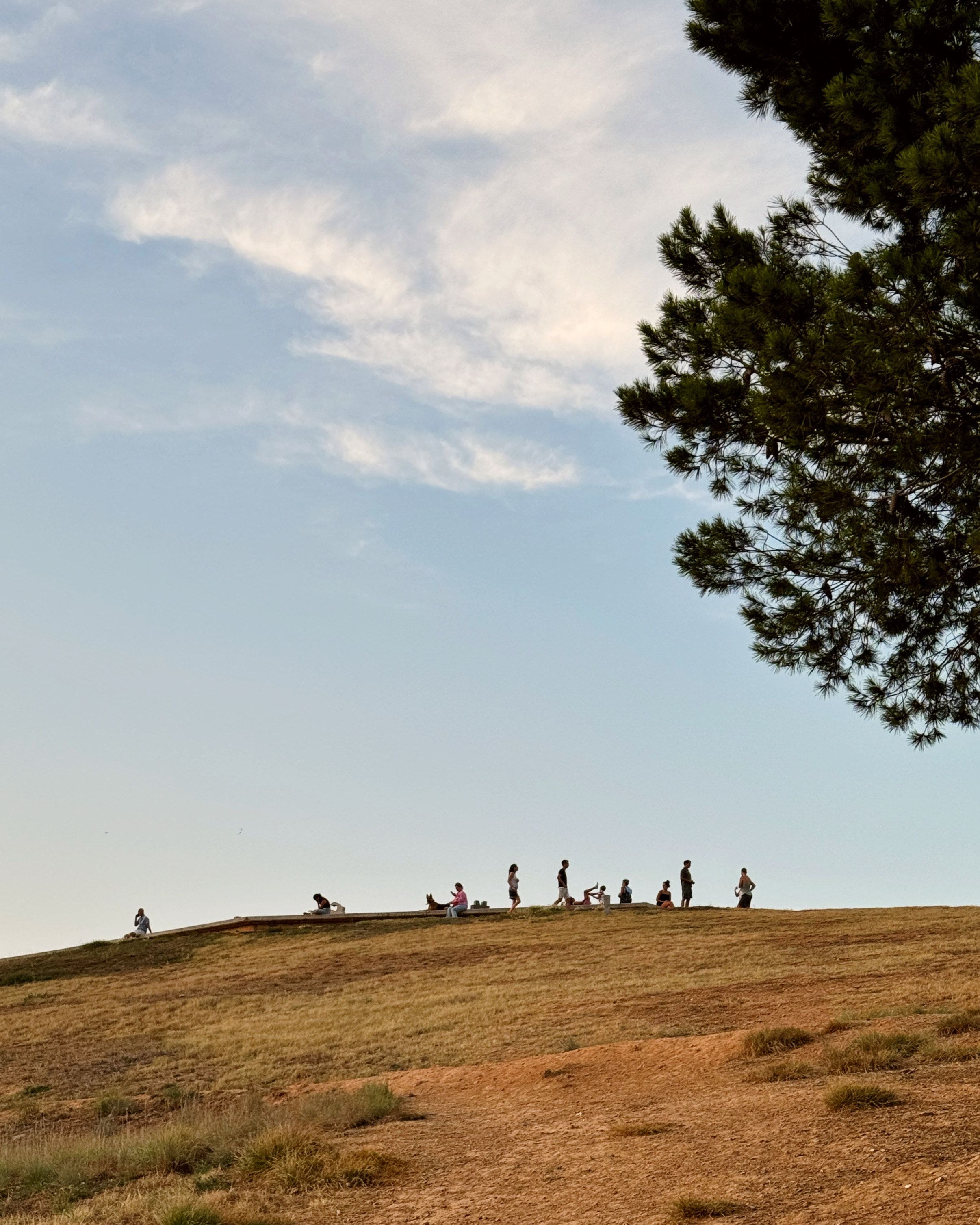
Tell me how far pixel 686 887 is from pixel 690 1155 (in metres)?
24.3

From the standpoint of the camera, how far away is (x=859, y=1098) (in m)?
8.09

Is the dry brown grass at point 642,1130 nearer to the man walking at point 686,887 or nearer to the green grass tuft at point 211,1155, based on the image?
the green grass tuft at point 211,1155

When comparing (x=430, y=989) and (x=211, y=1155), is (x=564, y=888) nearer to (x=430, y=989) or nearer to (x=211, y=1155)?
(x=430, y=989)

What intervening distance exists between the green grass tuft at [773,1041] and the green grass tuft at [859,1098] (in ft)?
9.25

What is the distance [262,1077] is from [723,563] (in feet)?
28.5

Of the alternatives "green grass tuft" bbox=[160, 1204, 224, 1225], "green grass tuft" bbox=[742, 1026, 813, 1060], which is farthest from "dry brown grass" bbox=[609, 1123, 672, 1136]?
"green grass tuft" bbox=[160, 1204, 224, 1225]

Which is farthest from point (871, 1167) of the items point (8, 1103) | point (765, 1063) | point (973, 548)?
point (8, 1103)

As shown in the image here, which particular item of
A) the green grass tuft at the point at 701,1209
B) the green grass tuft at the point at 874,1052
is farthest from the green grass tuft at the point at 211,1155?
the green grass tuft at the point at 874,1052

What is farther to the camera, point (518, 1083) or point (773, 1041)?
point (518, 1083)

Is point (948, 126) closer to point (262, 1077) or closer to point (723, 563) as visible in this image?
point (723, 563)

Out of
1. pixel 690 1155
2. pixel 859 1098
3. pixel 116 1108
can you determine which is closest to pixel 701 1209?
pixel 690 1155

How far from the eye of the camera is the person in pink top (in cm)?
3038

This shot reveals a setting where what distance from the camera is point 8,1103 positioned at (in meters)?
14.2

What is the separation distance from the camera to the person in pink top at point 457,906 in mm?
30375
